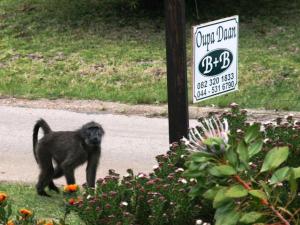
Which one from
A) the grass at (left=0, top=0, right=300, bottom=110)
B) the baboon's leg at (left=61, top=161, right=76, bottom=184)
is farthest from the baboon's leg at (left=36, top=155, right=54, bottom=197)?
the grass at (left=0, top=0, right=300, bottom=110)

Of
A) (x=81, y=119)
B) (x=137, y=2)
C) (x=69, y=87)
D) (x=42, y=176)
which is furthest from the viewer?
(x=137, y=2)

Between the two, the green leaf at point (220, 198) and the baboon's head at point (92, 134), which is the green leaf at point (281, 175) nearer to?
the green leaf at point (220, 198)

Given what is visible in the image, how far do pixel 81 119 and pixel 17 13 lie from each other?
6.48 m

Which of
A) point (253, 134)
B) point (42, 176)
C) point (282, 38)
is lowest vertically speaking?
point (42, 176)

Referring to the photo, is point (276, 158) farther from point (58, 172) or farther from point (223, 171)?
point (58, 172)

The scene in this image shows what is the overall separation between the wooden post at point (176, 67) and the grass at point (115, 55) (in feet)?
18.0

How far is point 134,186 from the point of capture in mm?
5359

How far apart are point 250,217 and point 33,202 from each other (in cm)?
563

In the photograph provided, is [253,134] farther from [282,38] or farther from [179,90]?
[282,38]

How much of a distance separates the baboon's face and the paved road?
3.95ft

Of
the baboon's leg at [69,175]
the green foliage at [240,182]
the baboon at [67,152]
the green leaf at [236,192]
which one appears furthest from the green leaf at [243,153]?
the baboon's leg at [69,175]

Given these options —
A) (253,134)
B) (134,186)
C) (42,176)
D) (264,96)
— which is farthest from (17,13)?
(253,134)

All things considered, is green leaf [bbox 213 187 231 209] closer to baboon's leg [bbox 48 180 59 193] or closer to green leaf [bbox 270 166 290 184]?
green leaf [bbox 270 166 290 184]

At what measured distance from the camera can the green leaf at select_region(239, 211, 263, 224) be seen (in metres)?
3.62
